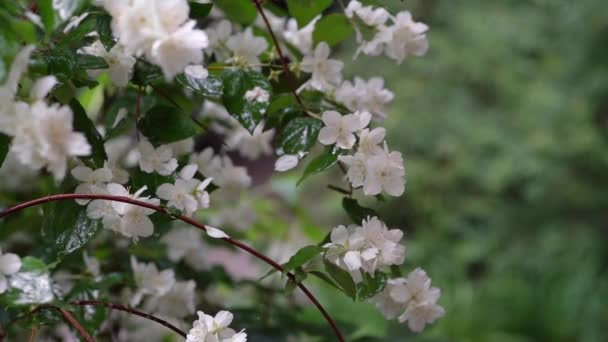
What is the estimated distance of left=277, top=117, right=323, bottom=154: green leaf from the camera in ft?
1.90

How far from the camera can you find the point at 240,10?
0.65m

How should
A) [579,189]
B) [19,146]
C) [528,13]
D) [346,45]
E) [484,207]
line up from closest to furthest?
[19,146], [579,189], [484,207], [528,13], [346,45]

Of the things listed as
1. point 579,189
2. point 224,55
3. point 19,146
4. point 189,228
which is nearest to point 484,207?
point 579,189

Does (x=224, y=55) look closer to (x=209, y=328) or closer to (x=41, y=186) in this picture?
(x=209, y=328)

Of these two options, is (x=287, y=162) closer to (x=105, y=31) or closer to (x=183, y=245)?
(x=105, y=31)

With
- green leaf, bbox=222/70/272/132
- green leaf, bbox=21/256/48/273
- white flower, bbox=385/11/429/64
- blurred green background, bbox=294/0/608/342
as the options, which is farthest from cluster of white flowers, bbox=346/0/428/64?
blurred green background, bbox=294/0/608/342

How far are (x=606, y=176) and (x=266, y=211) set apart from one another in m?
1.94

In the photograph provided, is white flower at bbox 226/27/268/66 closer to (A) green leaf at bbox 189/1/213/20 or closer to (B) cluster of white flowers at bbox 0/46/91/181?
(A) green leaf at bbox 189/1/213/20

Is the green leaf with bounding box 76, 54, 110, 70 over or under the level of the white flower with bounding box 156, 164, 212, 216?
under

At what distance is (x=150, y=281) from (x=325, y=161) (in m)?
0.22

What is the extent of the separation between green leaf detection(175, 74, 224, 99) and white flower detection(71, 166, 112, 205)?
3.4 inches

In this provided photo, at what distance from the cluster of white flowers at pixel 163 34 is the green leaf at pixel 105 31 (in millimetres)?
88

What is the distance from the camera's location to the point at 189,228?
88cm

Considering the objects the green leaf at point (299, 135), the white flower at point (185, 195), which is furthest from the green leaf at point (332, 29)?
the white flower at point (185, 195)
